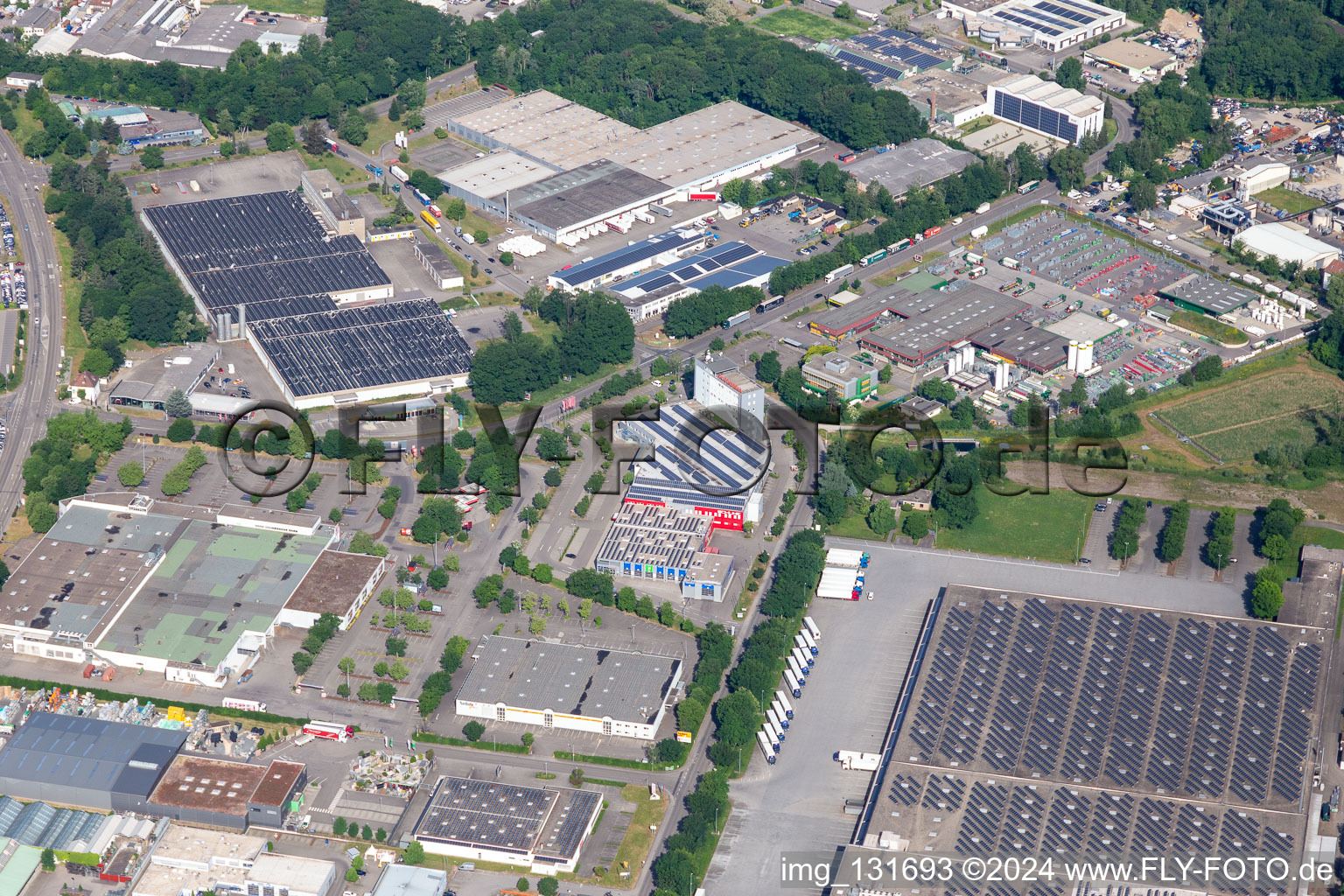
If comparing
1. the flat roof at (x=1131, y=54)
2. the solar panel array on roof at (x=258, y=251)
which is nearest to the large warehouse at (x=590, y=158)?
the solar panel array on roof at (x=258, y=251)

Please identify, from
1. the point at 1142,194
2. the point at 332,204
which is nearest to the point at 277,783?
the point at 332,204

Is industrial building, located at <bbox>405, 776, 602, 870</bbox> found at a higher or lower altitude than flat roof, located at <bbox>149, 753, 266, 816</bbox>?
lower

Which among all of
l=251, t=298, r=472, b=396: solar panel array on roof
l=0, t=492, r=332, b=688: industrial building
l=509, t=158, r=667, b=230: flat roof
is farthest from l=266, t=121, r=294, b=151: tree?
l=0, t=492, r=332, b=688: industrial building

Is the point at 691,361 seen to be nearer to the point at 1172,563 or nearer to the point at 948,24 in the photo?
the point at 1172,563

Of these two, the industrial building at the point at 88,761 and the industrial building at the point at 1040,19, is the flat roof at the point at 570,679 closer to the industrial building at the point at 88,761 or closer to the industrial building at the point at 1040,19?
the industrial building at the point at 88,761

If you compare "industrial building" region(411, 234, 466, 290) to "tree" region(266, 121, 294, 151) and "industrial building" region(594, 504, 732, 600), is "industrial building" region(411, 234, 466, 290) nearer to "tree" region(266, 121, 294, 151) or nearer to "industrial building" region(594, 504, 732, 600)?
"tree" region(266, 121, 294, 151)

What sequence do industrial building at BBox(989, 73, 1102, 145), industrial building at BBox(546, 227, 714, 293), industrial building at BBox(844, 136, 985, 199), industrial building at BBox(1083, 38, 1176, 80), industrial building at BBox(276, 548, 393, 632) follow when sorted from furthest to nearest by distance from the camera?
1. industrial building at BBox(1083, 38, 1176, 80)
2. industrial building at BBox(989, 73, 1102, 145)
3. industrial building at BBox(844, 136, 985, 199)
4. industrial building at BBox(546, 227, 714, 293)
5. industrial building at BBox(276, 548, 393, 632)
